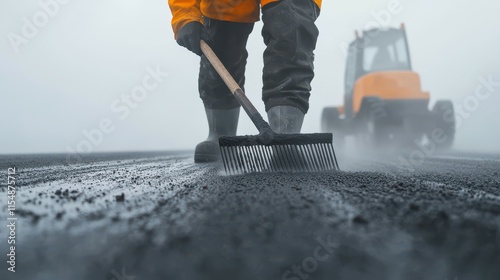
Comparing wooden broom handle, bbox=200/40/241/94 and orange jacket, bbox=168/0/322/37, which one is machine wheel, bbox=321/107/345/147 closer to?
orange jacket, bbox=168/0/322/37

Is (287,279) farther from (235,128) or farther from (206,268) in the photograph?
Answer: (235,128)

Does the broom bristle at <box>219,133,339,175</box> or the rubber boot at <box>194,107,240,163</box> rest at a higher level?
the rubber boot at <box>194,107,240,163</box>

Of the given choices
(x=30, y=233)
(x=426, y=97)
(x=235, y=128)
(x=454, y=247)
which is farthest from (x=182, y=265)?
(x=426, y=97)

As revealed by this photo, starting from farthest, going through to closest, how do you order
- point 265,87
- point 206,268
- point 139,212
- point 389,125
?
1. point 389,125
2. point 265,87
3. point 139,212
4. point 206,268

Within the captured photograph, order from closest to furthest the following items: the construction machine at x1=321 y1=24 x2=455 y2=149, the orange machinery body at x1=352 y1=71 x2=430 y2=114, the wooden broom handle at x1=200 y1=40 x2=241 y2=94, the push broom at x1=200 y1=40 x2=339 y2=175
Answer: the push broom at x1=200 y1=40 x2=339 y2=175
the wooden broom handle at x1=200 y1=40 x2=241 y2=94
the construction machine at x1=321 y1=24 x2=455 y2=149
the orange machinery body at x1=352 y1=71 x2=430 y2=114

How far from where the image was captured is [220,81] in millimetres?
2365

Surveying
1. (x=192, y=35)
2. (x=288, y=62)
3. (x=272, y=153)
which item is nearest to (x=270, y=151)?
(x=272, y=153)

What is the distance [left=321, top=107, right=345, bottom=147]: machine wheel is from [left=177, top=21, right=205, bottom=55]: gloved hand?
14.8 ft

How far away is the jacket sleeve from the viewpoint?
78.0 inches

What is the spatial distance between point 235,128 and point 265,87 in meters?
0.77

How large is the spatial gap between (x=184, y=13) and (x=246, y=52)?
1.69ft

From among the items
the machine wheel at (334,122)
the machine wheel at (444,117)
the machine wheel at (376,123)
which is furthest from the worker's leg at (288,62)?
the machine wheel at (334,122)

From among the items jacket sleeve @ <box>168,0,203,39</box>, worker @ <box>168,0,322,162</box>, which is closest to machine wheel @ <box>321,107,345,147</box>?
worker @ <box>168,0,322,162</box>

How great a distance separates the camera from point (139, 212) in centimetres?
68
